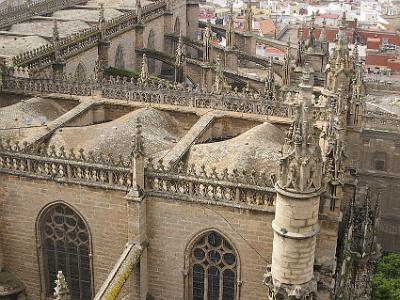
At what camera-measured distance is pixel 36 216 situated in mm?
20188

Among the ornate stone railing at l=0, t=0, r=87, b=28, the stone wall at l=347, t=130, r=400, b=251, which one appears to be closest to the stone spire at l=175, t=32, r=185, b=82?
the stone wall at l=347, t=130, r=400, b=251

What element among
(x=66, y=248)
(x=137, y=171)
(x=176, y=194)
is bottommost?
(x=66, y=248)

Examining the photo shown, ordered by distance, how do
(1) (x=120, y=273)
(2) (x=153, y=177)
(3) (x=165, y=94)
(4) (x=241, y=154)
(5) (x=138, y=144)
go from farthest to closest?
(3) (x=165, y=94)
(4) (x=241, y=154)
(2) (x=153, y=177)
(5) (x=138, y=144)
(1) (x=120, y=273)

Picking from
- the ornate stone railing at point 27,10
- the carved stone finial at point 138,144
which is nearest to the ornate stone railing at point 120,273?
the carved stone finial at point 138,144

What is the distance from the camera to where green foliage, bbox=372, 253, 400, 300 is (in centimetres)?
3117

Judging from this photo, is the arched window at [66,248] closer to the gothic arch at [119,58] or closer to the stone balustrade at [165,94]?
the stone balustrade at [165,94]

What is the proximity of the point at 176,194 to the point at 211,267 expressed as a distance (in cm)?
256

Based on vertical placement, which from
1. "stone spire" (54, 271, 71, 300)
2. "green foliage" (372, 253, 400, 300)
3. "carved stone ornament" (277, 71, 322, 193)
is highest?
"carved stone ornament" (277, 71, 322, 193)

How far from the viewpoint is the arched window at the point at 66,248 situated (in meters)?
20.0

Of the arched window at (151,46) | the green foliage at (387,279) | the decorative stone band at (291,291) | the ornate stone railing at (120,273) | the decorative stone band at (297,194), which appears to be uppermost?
the decorative stone band at (297,194)

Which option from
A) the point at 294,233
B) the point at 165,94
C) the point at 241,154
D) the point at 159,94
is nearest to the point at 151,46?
the point at 159,94

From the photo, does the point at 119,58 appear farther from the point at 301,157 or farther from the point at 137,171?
the point at 301,157

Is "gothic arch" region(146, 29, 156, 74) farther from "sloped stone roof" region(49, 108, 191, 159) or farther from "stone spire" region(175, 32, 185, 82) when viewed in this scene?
"sloped stone roof" region(49, 108, 191, 159)

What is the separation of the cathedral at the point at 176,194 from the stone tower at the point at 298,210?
0.03 meters
